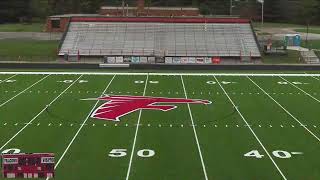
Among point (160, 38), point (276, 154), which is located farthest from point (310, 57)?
point (276, 154)

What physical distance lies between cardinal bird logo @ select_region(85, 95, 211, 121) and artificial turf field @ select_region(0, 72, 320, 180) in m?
0.42

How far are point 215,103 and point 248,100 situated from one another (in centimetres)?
180

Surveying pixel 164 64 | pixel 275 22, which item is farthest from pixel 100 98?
pixel 275 22

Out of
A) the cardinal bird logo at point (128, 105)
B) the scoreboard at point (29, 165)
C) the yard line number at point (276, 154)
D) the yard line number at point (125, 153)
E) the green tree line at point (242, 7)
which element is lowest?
the yard line number at point (276, 154)

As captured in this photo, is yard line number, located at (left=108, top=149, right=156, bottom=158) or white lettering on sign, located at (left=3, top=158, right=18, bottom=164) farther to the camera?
yard line number, located at (left=108, top=149, right=156, bottom=158)

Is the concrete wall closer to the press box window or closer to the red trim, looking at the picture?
the press box window

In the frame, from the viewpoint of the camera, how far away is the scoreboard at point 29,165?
12.7 m

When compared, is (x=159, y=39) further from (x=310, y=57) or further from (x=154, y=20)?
(x=310, y=57)

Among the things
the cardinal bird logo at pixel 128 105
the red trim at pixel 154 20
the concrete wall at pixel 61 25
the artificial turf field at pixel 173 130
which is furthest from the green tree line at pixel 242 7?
the cardinal bird logo at pixel 128 105

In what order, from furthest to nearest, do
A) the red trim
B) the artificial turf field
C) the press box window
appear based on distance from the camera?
1. the press box window
2. the red trim
3. the artificial turf field

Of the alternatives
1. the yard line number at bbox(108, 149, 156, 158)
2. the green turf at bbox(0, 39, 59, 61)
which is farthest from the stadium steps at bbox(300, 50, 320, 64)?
the yard line number at bbox(108, 149, 156, 158)

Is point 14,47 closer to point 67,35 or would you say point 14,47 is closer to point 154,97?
point 67,35

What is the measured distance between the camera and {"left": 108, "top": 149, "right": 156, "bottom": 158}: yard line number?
16523 millimetres

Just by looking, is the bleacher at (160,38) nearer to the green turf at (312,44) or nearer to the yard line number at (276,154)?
the green turf at (312,44)
